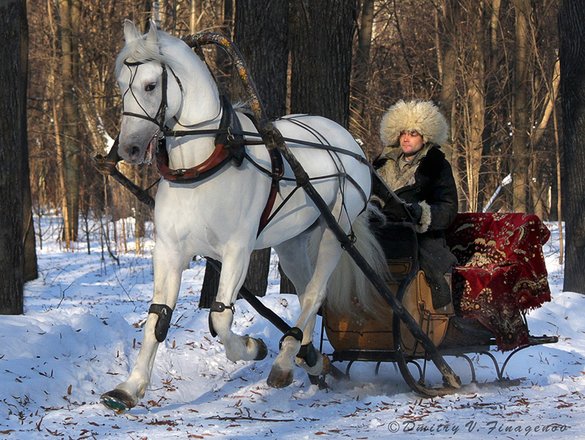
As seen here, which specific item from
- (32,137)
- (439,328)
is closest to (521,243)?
(439,328)

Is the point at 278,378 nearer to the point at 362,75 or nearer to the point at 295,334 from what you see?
the point at 295,334

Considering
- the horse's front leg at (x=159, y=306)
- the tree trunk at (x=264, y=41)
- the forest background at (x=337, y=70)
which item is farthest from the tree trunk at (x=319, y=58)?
the horse's front leg at (x=159, y=306)

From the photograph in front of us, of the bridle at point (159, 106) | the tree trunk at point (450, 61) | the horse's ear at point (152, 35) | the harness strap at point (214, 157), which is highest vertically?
the tree trunk at point (450, 61)

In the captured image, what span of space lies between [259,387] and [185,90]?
7.27 ft

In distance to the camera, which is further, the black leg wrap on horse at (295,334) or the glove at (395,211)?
the glove at (395,211)

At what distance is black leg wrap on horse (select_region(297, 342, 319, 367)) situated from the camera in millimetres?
6387

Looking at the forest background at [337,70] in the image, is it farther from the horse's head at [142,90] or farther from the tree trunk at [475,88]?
the horse's head at [142,90]

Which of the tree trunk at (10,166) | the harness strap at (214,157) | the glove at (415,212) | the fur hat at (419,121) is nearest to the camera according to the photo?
the harness strap at (214,157)

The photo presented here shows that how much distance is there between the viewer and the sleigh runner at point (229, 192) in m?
5.24

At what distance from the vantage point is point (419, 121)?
6.99m

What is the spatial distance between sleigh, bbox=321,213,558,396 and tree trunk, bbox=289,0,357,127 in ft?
7.70

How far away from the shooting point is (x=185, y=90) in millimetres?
5414

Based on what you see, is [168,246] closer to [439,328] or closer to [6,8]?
[439,328]

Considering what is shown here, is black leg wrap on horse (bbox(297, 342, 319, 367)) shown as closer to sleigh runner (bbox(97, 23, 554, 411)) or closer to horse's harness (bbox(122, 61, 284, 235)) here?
sleigh runner (bbox(97, 23, 554, 411))
